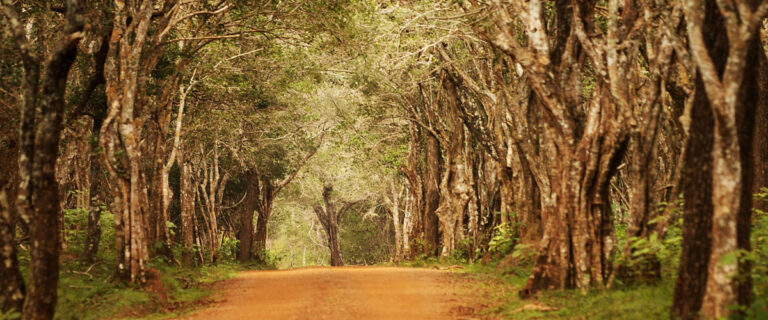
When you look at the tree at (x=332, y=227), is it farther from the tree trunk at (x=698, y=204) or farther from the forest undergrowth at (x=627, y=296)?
the tree trunk at (x=698, y=204)

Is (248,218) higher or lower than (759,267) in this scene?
higher

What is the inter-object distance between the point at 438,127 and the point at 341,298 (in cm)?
1512

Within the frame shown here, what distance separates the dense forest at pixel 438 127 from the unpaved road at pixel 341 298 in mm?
1791

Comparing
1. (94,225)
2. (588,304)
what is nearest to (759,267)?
(588,304)

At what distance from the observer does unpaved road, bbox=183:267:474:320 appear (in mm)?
12008

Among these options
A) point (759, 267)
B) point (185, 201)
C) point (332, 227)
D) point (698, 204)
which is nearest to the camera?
point (698, 204)

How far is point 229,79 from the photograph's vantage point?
26891 mm

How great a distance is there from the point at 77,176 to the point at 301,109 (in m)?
→ 12.7

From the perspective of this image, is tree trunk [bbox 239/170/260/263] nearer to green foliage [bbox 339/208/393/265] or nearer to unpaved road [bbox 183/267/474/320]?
unpaved road [bbox 183/267/474/320]

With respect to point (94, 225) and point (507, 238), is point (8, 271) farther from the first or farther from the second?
point (507, 238)

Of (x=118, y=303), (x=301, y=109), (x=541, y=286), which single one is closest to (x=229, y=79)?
(x=301, y=109)

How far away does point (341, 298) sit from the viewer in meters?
13.9

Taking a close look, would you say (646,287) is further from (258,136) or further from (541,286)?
(258,136)

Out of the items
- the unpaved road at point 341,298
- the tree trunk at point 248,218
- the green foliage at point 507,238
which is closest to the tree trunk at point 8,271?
the unpaved road at point 341,298
